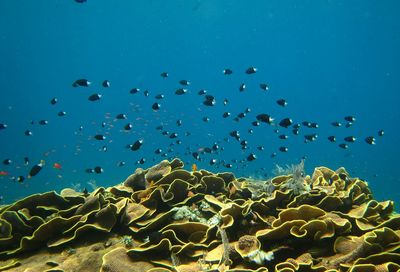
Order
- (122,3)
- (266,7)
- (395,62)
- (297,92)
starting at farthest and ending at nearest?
(297,92)
(395,62)
(266,7)
(122,3)

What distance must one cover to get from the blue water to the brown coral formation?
310ft

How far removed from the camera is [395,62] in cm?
14112

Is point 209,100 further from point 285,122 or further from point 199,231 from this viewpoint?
point 199,231

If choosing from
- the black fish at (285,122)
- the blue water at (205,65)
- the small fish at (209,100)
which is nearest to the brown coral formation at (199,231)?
the black fish at (285,122)

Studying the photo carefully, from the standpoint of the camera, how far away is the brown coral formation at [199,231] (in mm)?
4301

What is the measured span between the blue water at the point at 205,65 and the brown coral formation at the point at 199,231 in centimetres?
9450

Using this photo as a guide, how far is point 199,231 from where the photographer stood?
4.98 meters

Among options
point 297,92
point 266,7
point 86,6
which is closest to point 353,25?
point 266,7

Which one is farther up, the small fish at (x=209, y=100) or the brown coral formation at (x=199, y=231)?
the small fish at (x=209, y=100)

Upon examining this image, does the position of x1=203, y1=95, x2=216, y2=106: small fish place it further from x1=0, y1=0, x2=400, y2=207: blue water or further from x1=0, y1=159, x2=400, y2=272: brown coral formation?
x1=0, y1=0, x2=400, y2=207: blue water

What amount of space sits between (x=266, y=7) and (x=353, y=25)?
114 ft

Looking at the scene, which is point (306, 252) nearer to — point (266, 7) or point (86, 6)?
point (86, 6)

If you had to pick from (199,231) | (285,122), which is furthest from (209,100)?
(199,231)

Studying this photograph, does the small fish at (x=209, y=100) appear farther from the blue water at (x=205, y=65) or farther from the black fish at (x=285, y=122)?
the blue water at (x=205, y=65)
